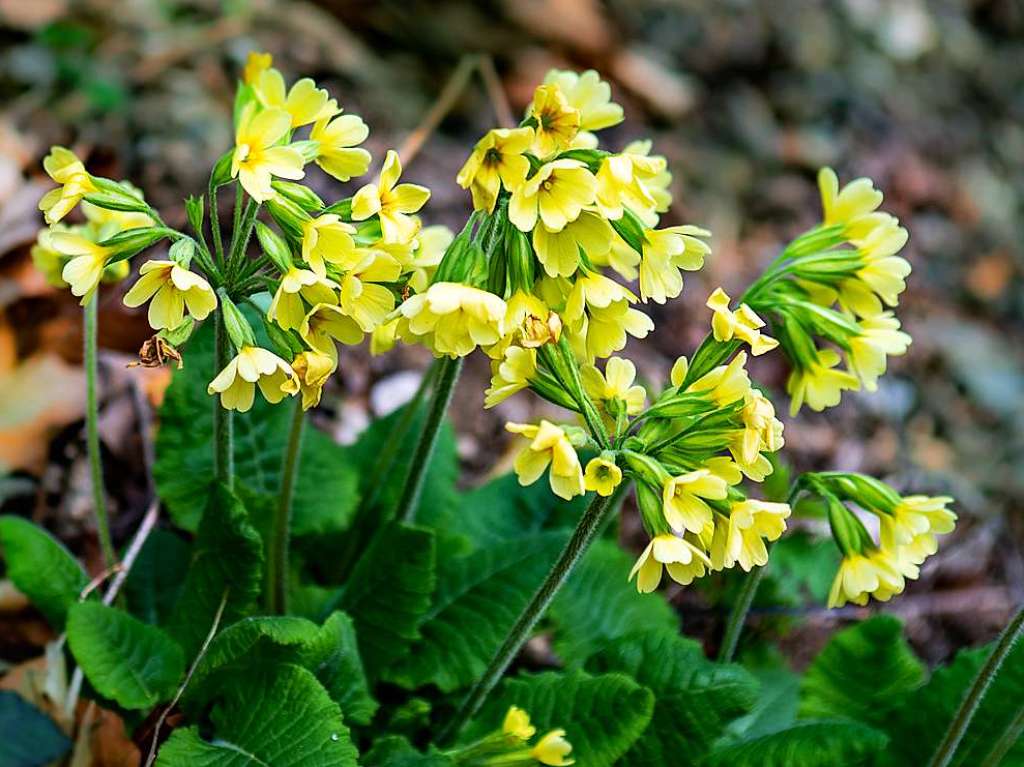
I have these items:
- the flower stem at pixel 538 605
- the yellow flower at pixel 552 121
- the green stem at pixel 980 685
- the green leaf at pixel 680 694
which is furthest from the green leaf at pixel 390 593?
the green stem at pixel 980 685

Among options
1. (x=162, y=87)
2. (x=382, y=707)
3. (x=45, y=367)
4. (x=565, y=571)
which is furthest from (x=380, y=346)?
(x=162, y=87)

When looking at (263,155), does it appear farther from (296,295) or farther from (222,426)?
(222,426)

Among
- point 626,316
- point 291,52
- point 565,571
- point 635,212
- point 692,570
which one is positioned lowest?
point 291,52

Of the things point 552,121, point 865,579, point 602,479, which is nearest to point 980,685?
point 865,579

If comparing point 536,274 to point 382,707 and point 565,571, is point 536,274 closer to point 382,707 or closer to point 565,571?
point 565,571

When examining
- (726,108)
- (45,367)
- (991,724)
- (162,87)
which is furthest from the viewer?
(726,108)
